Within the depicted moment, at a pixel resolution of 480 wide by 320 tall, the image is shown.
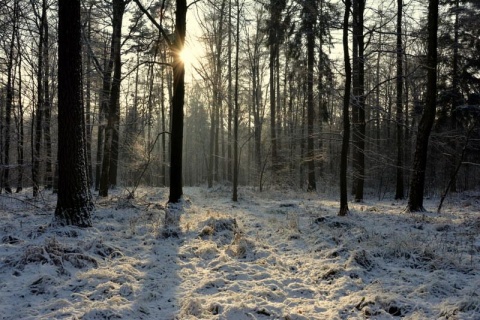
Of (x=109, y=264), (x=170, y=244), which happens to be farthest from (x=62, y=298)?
(x=170, y=244)

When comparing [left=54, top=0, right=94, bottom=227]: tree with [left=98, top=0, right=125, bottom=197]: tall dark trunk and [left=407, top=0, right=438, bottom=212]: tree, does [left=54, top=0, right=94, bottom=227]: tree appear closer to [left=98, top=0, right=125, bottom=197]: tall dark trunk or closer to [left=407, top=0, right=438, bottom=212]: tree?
[left=98, top=0, right=125, bottom=197]: tall dark trunk

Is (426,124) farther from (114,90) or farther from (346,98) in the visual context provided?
(114,90)

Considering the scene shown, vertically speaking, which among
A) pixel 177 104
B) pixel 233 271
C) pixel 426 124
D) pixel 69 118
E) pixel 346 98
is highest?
pixel 177 104

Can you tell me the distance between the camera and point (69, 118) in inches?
271

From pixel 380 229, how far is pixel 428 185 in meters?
18.6

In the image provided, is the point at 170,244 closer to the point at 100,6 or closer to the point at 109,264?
the point at 109,264

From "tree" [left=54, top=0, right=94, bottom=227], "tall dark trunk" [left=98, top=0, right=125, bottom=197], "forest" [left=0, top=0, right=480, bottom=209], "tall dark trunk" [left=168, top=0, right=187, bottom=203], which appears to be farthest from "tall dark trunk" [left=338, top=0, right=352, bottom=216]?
"tall dark trunk" [left=98, top=0, right=125, bottom=197]

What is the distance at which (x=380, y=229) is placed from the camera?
8.05m

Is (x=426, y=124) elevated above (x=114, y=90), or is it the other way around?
(x=114, y=90)

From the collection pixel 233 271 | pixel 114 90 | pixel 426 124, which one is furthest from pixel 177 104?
pixel 426 124

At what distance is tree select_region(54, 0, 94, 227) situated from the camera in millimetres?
6797

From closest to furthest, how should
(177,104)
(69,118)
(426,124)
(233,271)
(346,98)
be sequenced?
1. (233,271)
2. (69,118)
3. (346,98)
4. (426,124)
5. (177,104)

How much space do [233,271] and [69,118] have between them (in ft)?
15.3

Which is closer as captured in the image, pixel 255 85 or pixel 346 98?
pixel 346 98
